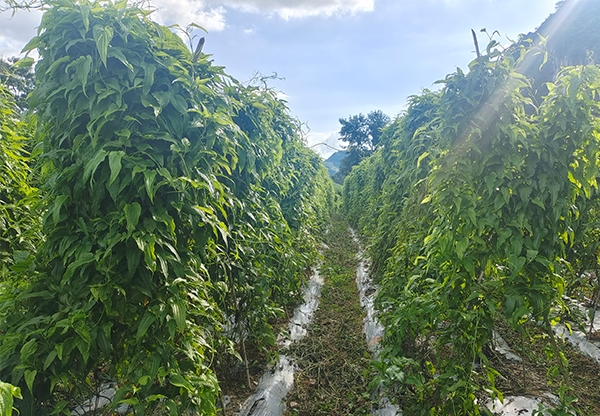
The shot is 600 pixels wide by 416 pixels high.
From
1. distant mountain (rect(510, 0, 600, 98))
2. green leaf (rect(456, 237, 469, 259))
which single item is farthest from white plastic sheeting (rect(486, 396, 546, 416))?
distant mountain (rect(510, 0, 600, 98))

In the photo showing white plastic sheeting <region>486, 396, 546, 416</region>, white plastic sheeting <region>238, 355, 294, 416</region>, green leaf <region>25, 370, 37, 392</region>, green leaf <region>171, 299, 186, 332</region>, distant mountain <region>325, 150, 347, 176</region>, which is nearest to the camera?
green leaf <region>25, 370, 37, 392</region>

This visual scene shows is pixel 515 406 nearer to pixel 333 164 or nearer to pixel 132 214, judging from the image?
pixel 132 214

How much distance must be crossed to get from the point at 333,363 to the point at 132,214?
110 inches

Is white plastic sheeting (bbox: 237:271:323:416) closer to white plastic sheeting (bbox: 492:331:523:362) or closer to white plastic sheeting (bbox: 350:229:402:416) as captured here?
white plastic sheeting (bbox: 350:229:402:416)

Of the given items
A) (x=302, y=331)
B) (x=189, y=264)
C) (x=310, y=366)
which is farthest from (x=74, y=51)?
(x=302, y=331)

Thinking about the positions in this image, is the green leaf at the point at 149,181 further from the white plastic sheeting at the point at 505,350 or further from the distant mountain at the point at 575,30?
the distant mountain at the point at 575,30

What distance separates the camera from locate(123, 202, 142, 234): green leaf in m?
1.41

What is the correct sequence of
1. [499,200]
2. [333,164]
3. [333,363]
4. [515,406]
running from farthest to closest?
1. [333,164]
2. [333,363]
3. [515,406]
4. [499,200]

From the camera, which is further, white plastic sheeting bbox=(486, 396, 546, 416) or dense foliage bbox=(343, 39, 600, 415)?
white plastic sheeting bbox=(486, 396, 546, 416)

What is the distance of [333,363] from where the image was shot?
3.47m

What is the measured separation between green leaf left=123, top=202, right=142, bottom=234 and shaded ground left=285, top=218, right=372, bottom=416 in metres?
1.96

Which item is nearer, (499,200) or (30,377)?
(30,377)

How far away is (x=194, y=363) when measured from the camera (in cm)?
166

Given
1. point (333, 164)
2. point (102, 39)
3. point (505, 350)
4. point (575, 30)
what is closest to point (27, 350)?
point (102, 39)
